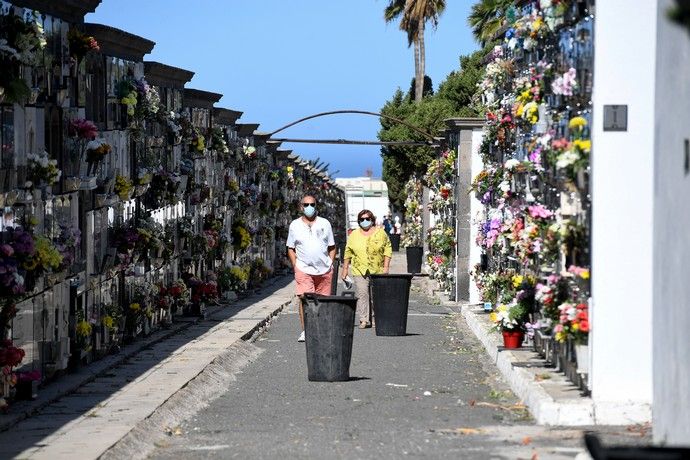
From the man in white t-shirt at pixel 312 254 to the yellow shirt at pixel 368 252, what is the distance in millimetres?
2802

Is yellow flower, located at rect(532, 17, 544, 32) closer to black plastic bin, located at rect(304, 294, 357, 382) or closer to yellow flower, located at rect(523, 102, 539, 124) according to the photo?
yellow flower, located at rect(523, 102, 539, 124)

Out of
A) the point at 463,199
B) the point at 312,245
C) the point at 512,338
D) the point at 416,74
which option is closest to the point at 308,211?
the point at 312,245

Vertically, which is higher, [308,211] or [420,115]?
[420,115]

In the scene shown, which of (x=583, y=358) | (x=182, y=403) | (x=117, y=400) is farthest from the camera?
(x=182, y=403)

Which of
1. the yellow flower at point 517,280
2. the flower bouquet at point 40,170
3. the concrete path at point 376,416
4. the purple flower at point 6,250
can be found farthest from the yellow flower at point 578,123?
the flower bouquet at point 40,170

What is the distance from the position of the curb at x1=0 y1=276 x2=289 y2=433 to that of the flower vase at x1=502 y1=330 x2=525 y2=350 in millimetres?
4288

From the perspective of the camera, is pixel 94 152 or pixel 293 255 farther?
pixel 293 255

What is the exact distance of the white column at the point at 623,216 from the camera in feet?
39.5

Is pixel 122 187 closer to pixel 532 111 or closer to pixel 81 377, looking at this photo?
pixel 81 377

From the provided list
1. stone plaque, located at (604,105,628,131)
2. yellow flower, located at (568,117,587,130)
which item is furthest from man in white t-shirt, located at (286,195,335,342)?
stone plaque, located at (604,105,628,131)

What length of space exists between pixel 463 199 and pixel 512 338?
37.9 ft

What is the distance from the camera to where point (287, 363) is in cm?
1831

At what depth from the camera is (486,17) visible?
46.0 metres

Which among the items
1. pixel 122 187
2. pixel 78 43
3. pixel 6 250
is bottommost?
pixel 6 250
